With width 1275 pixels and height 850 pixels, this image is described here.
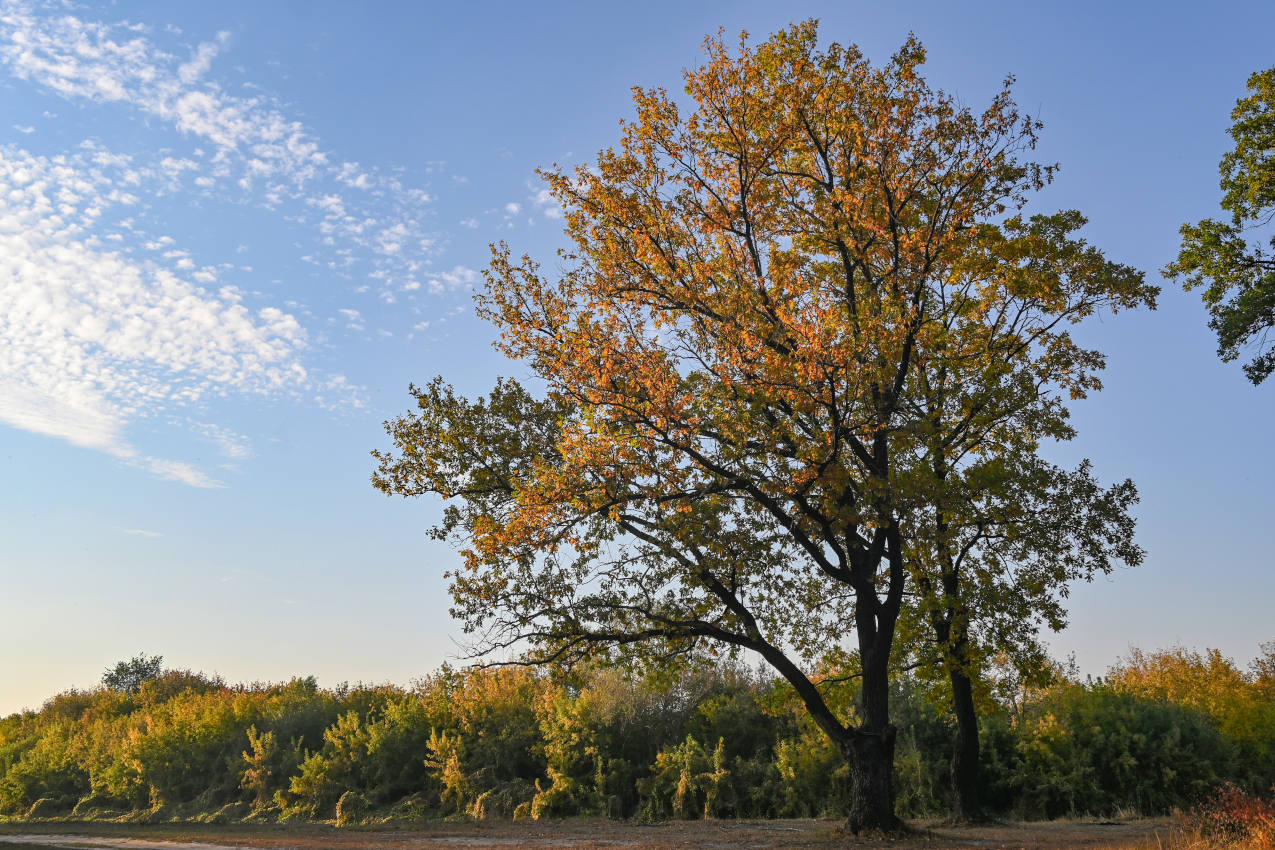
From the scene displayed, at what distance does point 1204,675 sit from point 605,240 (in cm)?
2454

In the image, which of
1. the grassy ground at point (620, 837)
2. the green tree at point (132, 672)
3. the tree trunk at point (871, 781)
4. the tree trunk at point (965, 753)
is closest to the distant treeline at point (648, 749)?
the tree trunk at point (965, 753)

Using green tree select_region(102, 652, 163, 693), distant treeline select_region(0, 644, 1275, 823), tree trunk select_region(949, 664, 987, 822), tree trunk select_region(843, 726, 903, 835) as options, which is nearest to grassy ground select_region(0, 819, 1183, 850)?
tree trunk select_region(843, 726, 903, 835)

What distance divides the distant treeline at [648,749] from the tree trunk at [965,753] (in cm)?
55

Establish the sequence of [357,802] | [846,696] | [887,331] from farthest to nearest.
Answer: [357,802], [846,696], [887,331]

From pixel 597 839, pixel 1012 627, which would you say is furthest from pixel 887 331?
pixel 597 839

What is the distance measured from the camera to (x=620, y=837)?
18328 mm

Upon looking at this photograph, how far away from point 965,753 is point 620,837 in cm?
818

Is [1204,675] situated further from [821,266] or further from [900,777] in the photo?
[821,266]

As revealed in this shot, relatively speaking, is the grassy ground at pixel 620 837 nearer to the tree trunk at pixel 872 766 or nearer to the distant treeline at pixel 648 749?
the tree trunk at pixel 872 766

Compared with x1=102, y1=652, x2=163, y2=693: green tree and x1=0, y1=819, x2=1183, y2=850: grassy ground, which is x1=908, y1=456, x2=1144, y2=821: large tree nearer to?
x1=0, y1=819, x2=1183, y2=850: grassy ground

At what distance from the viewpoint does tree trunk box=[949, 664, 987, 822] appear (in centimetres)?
1938

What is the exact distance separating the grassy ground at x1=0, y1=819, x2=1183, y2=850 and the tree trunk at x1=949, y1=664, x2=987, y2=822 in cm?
75

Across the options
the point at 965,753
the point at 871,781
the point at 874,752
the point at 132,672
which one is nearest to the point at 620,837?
the point at 871,781

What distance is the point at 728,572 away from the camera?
16.9 metres
